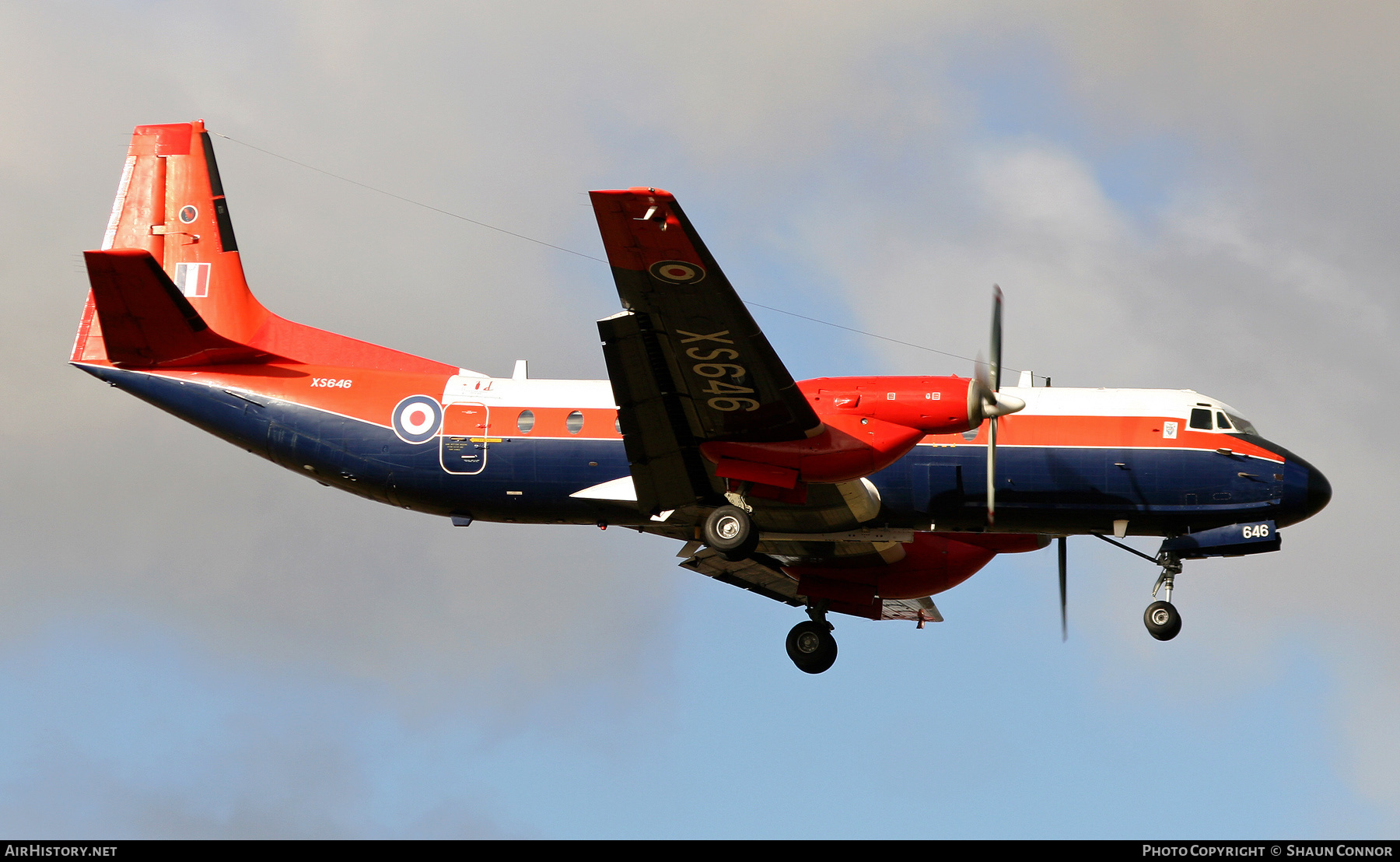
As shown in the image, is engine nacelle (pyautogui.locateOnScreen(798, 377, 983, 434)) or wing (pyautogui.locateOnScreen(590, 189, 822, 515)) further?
engine nacelle (pyautogui.locateOnScreen(798, 377, 983, 434))

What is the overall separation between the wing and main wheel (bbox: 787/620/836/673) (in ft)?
15.1

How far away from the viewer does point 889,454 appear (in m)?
21.8

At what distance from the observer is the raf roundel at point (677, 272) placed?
1986cm

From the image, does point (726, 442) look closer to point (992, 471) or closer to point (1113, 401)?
point (992, 471)

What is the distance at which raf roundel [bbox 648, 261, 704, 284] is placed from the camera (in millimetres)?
19859

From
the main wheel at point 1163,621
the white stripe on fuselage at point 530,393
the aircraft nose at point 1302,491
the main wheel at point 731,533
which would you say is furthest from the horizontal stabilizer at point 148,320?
the aircraft nose at point 1302,491

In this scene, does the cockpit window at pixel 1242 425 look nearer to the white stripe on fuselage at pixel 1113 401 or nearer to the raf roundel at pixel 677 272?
the white stripe on fuselage at pixel 1113 401

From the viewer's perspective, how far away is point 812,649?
87.8ft

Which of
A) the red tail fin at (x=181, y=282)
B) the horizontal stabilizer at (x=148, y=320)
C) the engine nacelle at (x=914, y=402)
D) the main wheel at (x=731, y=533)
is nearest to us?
the engine nacelle at (x=914, y=402)

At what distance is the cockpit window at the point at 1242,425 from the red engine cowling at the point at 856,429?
193 inches

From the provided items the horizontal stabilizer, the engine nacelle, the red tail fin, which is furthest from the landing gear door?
the engine nacelle

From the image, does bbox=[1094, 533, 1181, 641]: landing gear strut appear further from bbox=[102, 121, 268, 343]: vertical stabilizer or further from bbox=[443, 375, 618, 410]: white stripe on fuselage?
bbox=[102, 121, 268, 343]: vertical stabilizer

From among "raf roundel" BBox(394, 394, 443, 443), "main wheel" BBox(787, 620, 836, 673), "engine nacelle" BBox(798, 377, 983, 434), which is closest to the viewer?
"engine nacelle" BBox(798, 377, 983, 434)

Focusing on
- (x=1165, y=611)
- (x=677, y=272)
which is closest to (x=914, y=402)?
(x=677, y=272)
